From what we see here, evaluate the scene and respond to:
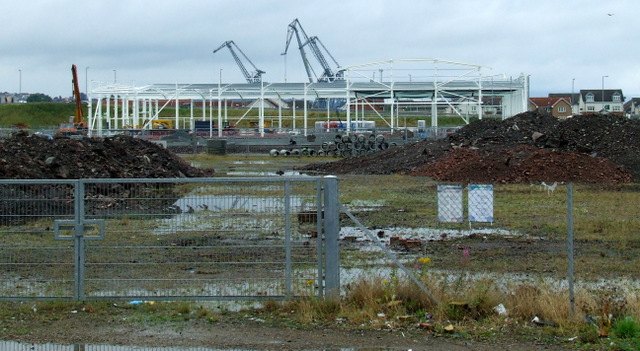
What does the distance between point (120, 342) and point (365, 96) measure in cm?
6536

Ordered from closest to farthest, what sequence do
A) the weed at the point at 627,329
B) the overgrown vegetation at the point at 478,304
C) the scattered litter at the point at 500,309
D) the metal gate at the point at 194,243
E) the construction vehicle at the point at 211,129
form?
1. the weed at the point at 627,329
2. the overgrown vegetation at the point at 478,304
3. the scattered litter at the point at 500,309
4. the metal gate at the point at 194,243
5. the construction vehicle at the point at 211,129

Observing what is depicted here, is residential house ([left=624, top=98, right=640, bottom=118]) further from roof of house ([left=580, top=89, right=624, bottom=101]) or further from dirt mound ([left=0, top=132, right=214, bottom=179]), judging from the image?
dirt mound ([left=0, top=132, right=214, bottom=179])

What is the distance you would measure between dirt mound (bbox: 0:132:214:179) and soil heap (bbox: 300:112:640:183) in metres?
9.35

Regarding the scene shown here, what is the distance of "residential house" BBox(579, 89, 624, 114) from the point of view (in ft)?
434

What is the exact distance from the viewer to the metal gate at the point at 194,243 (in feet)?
29.4

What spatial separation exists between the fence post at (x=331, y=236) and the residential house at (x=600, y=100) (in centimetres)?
12938

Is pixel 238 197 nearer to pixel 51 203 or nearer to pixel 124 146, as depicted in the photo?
pixel 51 203

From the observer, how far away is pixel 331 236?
29.2 feet

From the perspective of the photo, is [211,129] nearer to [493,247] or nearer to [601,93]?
[493,247]

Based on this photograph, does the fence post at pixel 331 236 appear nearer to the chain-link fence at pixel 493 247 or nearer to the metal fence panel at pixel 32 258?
the chain-link fence at pixel 493 247

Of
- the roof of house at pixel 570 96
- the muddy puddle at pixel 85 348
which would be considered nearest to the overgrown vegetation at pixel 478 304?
the muddy puddle at pixel 85 348

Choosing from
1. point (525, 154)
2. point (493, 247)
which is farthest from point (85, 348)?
point (525, 154)

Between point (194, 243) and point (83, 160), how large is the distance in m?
16.3

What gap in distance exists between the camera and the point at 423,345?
7.68 meters
